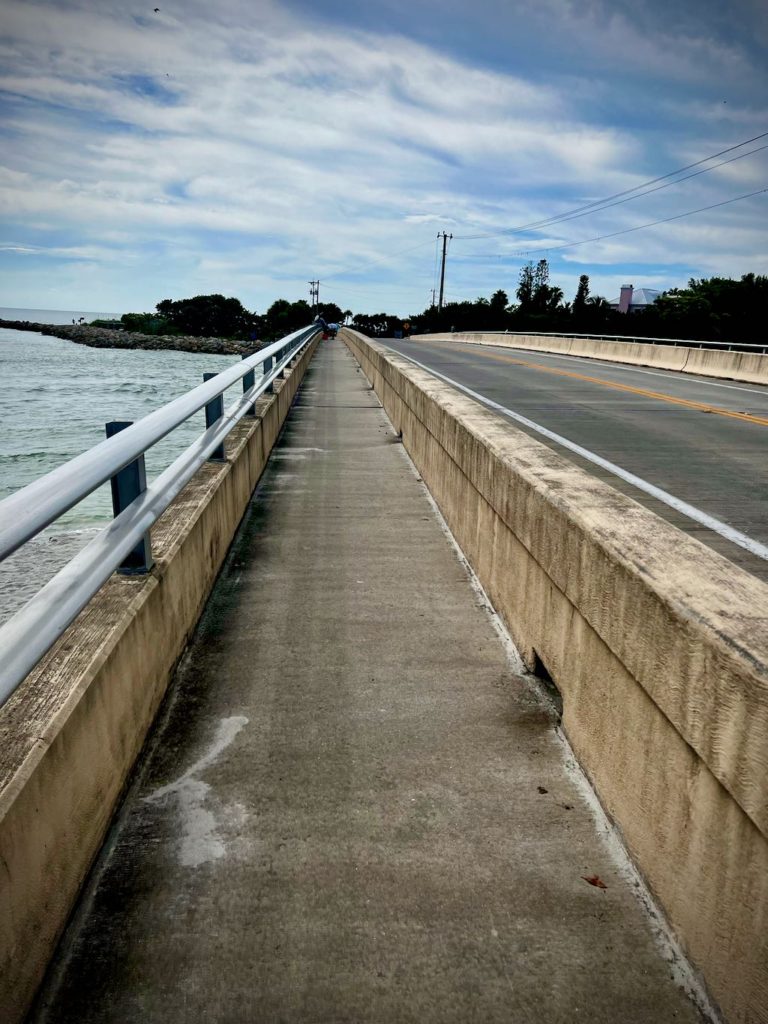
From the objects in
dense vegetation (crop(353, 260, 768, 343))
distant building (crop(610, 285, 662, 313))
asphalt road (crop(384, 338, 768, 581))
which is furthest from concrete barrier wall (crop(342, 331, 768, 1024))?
distant building (crop(610, 285, 662, 313))

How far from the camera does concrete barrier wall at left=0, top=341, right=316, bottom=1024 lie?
6.77 feet

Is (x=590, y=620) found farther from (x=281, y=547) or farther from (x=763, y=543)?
(x=281, y=547)

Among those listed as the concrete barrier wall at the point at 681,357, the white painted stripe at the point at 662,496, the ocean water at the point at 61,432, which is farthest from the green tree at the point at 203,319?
the white painted stripe at the point at 662,496

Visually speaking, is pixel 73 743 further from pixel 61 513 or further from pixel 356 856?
pixel 356 856

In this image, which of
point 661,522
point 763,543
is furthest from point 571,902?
point 763,543

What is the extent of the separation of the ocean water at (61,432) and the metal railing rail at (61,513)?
303 centimetres

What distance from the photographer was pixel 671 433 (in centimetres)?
1043

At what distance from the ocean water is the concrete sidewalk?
3.05 m

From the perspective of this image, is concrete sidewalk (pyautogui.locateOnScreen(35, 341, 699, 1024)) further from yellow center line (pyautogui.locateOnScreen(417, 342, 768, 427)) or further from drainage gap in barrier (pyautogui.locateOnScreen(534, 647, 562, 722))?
yellow center line (pyautogui.locateOnScreen(417, 342, 768, 427))

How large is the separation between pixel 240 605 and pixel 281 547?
1.30 meters

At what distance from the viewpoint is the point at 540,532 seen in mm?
3945

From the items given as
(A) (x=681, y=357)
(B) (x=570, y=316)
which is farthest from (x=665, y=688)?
(B) (x=570, y=316)

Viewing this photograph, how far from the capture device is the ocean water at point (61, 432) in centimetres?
778

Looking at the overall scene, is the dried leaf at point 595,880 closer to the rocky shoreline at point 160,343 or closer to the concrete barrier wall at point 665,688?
the concrete barrier wall at point 665,688
